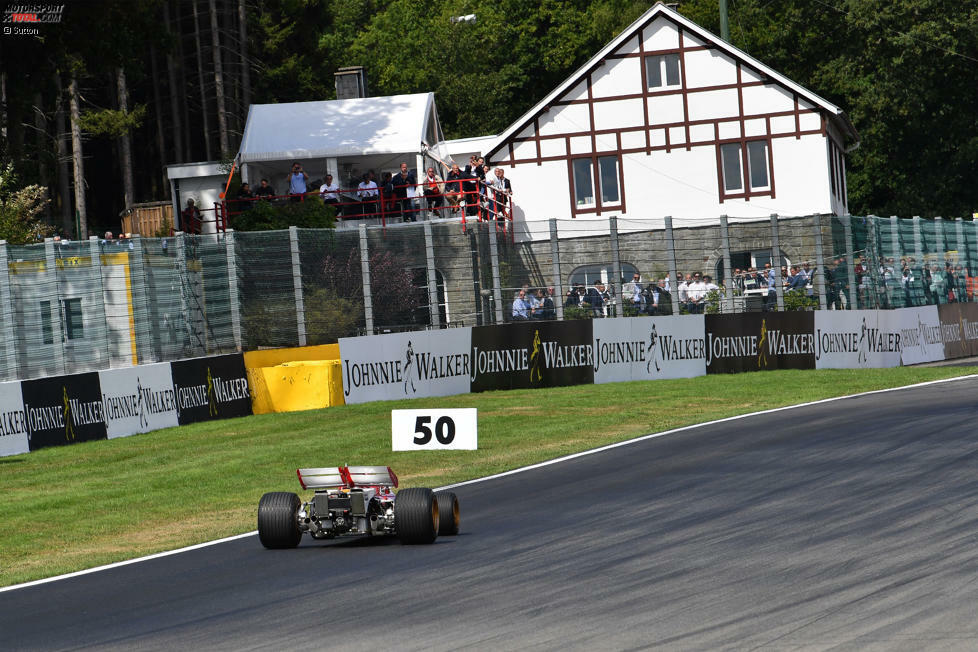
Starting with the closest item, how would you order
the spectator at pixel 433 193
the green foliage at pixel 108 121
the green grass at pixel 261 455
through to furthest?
the green grass at pixel 261 455
the spectator at pixel 433 193
the green foliage at pixel 108 121

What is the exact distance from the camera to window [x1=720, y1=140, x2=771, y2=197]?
44.1 m

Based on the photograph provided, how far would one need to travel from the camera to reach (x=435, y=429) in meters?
13.7

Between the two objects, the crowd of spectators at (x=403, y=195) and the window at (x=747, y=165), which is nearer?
the crowd of spectators at (x=403, y=195)

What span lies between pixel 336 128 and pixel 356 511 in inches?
1242

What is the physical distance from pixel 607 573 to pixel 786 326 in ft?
61.6

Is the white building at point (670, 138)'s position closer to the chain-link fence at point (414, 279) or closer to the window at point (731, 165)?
the window at point (731, 165)

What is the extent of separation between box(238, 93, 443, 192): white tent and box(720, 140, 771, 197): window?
31.1 feet

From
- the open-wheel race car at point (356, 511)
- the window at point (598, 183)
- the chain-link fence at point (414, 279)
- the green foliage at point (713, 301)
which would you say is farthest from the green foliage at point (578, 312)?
the window at point (598, 183)

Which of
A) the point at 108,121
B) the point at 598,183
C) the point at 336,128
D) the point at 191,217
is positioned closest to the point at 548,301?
the point at 191,217

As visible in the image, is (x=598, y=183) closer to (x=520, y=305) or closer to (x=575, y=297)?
(x=575, y=297)

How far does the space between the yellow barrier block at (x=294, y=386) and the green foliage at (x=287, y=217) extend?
7860mm

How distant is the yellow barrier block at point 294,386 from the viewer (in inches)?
900

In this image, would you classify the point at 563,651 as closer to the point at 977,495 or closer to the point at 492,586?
the point at 492,586

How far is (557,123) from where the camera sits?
44.8 meters
